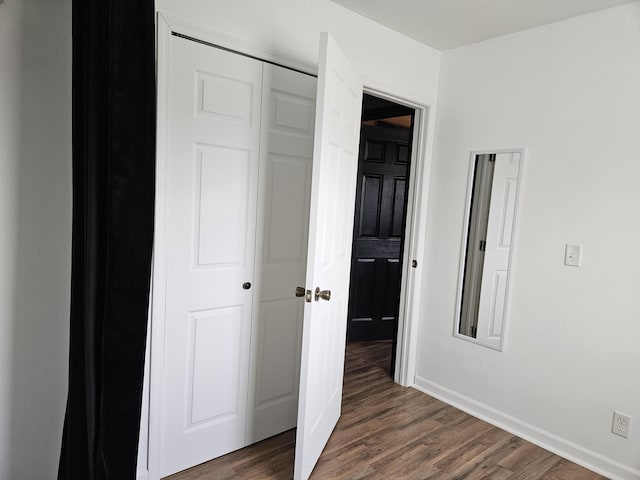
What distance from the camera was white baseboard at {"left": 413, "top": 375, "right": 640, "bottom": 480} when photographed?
2.20 m

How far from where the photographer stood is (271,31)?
2.04 m

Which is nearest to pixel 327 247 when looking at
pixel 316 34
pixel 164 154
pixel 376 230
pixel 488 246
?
pixel 164 154

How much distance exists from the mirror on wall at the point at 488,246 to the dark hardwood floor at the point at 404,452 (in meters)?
0.56

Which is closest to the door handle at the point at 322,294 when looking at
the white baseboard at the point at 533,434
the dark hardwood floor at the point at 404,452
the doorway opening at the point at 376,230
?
the dark hardwood floor at the point at 404,452

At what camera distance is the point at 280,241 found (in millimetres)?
2232

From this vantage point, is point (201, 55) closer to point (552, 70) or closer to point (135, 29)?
point (135, 29)

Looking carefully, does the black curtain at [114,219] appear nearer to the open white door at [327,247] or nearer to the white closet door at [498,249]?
the open white door at [327,247]

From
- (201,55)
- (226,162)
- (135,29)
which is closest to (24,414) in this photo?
(226,162)

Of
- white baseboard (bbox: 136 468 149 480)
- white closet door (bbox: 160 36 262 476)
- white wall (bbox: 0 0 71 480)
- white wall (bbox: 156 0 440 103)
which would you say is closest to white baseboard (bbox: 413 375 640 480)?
white closet door (bbox: 160 36 262 476)

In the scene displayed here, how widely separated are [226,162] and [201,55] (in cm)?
47

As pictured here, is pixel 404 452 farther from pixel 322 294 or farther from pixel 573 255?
pixel 573 255

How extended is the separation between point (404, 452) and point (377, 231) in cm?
209

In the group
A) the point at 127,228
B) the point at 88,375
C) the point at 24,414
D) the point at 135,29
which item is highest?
the point at 135,29

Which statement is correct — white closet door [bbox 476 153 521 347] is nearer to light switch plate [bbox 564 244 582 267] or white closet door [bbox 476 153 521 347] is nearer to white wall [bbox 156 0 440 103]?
light switch plate [bbox 564 244 582 267]
